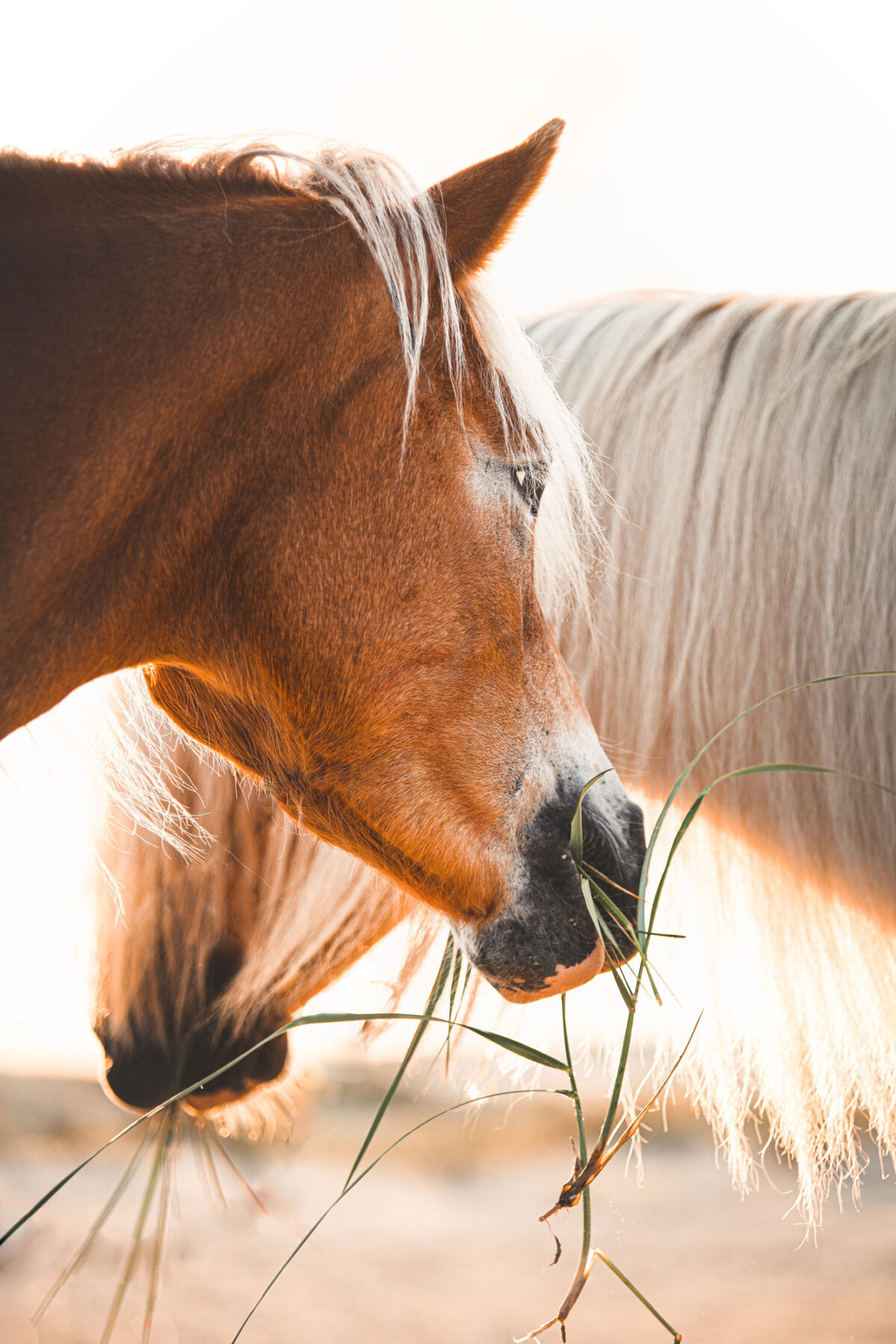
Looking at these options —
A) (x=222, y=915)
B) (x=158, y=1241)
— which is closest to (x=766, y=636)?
(x=222, y=915)

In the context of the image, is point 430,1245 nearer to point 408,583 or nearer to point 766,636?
point 766,636

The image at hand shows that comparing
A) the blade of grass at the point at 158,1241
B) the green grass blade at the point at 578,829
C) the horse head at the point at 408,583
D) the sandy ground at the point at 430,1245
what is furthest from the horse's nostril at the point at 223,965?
the green grass blade at the point at 578,829

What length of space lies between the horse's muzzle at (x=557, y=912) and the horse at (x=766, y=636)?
0.33 metres

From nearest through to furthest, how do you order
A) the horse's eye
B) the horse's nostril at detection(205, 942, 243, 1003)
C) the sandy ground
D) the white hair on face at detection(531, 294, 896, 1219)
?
the horse's eye, the white hair on face at detection(531, 294, 896, 1219), the horse's nostril at detection(205, 942, 243, 1003), the sandy ground

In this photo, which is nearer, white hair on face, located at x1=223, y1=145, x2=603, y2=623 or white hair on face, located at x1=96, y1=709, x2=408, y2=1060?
white hair on face, located at x1=223, y1=145, x2=603, y2=623

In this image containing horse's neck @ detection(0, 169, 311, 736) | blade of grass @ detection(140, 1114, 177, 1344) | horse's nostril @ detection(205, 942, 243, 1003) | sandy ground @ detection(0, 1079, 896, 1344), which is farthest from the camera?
sandy ground @ detection(0, 1079, 896, 1344)

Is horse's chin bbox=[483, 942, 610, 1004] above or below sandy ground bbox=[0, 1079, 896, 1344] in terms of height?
above

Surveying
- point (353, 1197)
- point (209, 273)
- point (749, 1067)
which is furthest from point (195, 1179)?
point (209, 273)

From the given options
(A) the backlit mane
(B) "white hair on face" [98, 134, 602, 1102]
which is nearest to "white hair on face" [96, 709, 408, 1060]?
(B) "white hair on face" [98, 134, 602, 1102]

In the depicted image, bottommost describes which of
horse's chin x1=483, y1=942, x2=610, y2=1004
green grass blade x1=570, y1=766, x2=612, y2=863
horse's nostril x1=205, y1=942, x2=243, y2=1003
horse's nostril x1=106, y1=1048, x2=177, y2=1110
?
horse's nostril x1=106, y1=1048, x2=177, y2=1110

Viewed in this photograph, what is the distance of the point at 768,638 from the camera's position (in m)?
0.92

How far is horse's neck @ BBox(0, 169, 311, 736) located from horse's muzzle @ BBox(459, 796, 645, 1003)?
277mm

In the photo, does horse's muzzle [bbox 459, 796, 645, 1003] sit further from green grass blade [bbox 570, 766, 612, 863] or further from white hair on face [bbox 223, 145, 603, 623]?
white hair on face [bbox 223, 145, 603, 623]

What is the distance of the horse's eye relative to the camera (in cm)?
60
